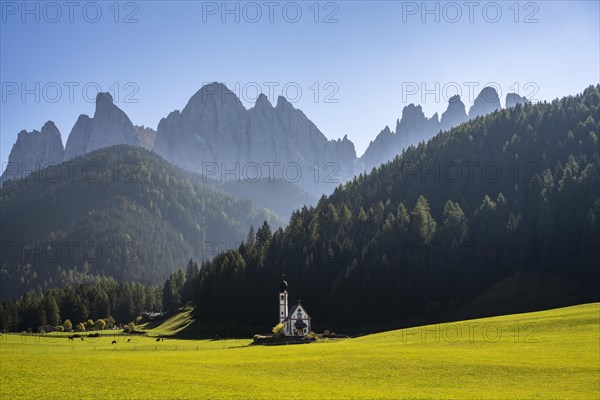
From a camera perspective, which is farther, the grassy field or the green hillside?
the green hillside

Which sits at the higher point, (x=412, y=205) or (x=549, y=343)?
(x=412, y=205)

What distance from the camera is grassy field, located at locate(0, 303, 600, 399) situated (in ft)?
124

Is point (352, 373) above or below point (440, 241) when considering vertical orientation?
below

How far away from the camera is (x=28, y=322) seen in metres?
162

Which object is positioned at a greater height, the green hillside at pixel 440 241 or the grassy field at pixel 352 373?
the green hillside at pixel 440 241

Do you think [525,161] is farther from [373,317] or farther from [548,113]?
[373,317]

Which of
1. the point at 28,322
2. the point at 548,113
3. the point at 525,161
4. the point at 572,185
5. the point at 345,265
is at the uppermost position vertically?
the point at 548,113

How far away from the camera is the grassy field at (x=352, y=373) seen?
37.8 metres

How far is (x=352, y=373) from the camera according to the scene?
46188mm

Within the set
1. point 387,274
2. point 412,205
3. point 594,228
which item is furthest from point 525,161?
point 387,274

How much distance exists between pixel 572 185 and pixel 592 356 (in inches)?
3462

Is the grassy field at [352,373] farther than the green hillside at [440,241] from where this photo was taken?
No

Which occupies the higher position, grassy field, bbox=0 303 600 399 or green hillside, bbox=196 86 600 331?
green hillside, bbox=196 86 600 331

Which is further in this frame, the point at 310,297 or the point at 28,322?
the point at 28,322
